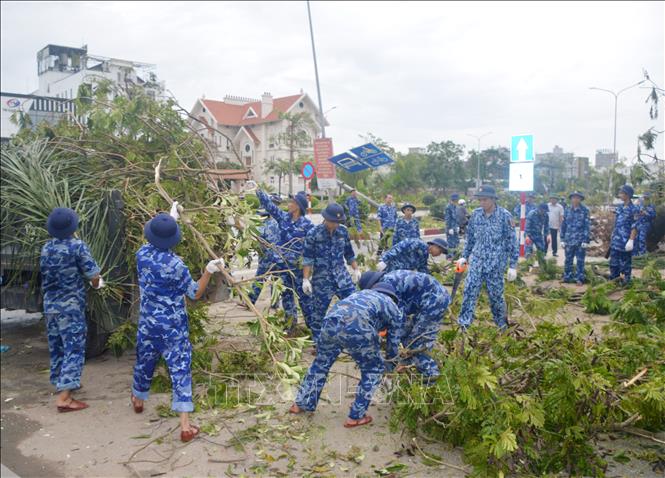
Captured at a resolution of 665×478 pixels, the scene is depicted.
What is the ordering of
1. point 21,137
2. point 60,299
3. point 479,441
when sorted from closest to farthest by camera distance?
point 479,441 → point 60,299 → point 21,137

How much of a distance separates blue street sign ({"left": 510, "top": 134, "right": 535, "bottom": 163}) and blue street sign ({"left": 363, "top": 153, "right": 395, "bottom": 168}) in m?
2.09

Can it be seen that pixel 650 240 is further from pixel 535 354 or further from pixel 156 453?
pixel 156 453

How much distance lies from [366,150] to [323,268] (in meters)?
4.47

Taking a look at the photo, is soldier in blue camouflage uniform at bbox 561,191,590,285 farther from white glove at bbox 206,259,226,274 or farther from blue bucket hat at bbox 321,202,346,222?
white glove at bbox 206,259,226,274

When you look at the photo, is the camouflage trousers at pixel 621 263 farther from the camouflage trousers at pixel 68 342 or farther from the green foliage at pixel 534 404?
the camouflage trousers at pixel 68 342

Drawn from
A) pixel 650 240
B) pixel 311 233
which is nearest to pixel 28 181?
pixel 311 233

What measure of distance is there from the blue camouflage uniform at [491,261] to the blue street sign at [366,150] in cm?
368

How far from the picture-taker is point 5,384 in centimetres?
571

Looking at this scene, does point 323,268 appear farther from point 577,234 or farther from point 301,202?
point 577,234

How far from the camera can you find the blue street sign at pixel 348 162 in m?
10.5

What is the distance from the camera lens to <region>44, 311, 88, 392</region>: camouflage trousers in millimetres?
5070

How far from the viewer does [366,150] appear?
10.3 metres

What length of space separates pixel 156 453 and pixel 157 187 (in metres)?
2.86

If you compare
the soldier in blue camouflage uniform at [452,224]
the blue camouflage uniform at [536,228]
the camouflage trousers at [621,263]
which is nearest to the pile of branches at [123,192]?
the camouflage trousers at [621,263]
